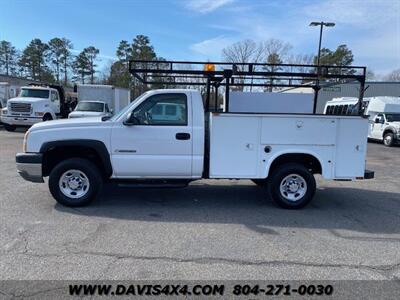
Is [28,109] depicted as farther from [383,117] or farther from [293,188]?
[383,117]

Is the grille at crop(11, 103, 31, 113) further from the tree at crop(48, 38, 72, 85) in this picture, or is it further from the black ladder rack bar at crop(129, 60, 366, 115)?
the tree at crop(48, 38, 72, 85)

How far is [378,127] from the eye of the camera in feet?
71.3

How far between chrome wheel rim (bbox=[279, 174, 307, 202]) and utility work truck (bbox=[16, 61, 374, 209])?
17 mm

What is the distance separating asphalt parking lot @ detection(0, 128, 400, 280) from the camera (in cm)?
406

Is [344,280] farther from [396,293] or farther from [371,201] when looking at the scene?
A: [371,201]

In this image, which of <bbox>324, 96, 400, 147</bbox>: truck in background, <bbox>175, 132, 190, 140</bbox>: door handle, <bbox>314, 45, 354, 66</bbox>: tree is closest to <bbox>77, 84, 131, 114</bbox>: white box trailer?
<bbox>324, 96, 400, 147</bbox>: truck in background

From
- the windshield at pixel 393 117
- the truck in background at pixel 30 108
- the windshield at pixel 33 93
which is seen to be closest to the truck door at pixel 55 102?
the truck in background at pixel 30 108

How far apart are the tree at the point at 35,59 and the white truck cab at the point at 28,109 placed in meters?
59.7

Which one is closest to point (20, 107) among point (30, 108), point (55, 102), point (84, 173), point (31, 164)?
point (30, 108)

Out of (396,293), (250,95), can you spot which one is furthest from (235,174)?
(396,293)

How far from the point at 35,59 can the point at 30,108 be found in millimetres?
63075

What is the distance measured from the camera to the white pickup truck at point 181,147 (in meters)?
6.15

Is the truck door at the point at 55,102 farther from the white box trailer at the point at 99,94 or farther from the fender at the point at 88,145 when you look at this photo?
the fender at the point at 88,145

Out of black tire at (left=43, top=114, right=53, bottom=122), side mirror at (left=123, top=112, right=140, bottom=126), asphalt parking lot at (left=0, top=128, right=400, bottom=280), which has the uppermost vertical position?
side mirror at (left=123, top=112, right=140, bottom=126)
